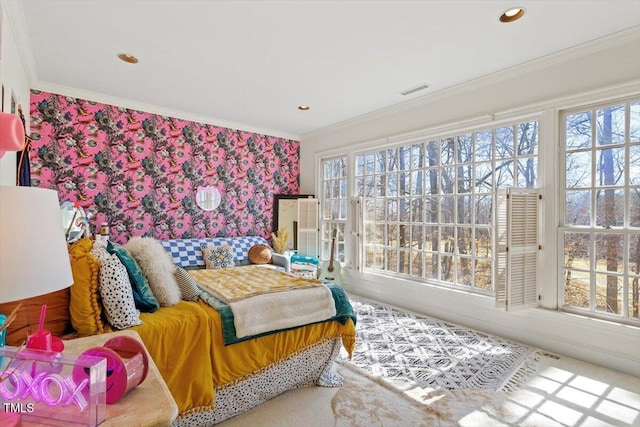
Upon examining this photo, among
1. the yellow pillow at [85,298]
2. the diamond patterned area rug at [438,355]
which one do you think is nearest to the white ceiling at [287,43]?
the yellow pillow at [85,298]

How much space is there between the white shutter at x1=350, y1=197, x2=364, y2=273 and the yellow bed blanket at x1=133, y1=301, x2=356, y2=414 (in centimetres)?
263

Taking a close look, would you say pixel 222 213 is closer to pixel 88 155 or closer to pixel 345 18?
pixel 88 155

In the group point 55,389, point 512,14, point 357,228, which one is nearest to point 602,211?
point 512,14

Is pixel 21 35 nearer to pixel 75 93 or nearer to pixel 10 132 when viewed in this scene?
pixel 75 93

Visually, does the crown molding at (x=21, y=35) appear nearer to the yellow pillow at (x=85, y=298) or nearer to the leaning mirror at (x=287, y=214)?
the yellow pillow at (x=85, y=298)

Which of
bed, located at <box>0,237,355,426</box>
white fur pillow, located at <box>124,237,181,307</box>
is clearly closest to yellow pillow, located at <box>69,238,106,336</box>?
bed, located at <box>0,237,355,426</box>

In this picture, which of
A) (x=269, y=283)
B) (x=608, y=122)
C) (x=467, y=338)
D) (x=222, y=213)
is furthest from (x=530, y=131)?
(x=222, y=213)

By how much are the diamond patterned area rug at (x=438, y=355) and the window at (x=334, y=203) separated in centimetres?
177

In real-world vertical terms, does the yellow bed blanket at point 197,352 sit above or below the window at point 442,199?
below

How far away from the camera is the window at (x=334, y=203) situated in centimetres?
521

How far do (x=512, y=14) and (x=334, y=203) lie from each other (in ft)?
11.5

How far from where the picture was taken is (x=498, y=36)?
256 cm

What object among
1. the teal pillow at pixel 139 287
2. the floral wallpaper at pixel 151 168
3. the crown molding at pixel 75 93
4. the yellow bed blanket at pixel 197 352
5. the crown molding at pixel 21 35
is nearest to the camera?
the yellow bed blanket at pixel 197 352

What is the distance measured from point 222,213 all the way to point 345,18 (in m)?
3.43
